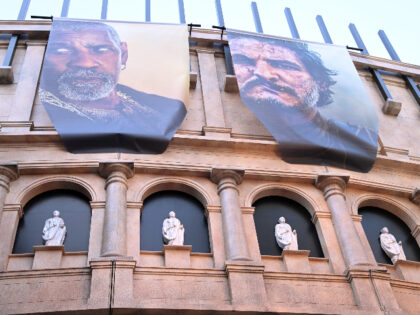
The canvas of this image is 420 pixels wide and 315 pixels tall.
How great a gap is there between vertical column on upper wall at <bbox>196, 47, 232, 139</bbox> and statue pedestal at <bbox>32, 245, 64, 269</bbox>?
6.50 meters

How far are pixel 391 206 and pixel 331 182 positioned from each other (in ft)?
7.79

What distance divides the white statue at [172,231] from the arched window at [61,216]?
2.10m

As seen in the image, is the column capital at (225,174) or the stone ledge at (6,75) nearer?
the column capital at (225,174)

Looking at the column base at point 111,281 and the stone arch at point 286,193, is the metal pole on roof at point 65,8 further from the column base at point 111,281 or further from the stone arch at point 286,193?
the column base at point 111,281

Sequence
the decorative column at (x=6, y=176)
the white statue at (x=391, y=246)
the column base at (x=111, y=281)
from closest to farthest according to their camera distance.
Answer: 1. the column base at (x=111, y=281)
2. the decorative column at (x=6, y=176)
3. the white statue at (x=391, y=246)

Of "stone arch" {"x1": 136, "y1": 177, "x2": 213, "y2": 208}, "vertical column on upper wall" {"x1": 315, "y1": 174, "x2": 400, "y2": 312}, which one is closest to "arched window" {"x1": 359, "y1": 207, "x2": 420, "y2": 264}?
"vertical column on upper wall" {"x1": 315, "y1": 174, "x2": 400, "y2": 312}

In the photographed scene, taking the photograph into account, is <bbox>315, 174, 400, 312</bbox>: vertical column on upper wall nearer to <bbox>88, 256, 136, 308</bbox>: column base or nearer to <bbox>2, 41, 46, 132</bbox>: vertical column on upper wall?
<bbox>88, 256, 136, 308</bbox>: column base

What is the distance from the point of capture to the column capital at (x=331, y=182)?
19672 millimetres

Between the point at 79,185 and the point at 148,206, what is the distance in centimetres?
205

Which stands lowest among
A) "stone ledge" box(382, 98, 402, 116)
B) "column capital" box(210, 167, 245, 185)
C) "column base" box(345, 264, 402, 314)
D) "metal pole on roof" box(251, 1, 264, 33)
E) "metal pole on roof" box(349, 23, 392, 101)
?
"column base" box(345, 264, 402, 314)

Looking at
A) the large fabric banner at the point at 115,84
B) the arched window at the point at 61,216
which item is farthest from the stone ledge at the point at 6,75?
the arched window at the point at 61,216

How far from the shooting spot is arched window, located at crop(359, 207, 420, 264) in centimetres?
1942

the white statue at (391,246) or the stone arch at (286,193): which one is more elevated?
the stone arch at (286,193)

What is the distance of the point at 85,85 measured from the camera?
822 inches
